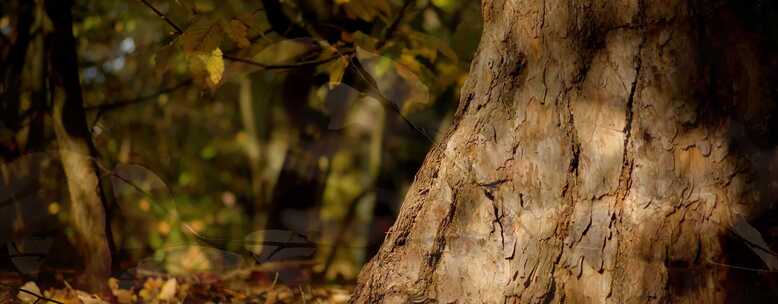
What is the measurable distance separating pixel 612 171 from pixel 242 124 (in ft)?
12.5

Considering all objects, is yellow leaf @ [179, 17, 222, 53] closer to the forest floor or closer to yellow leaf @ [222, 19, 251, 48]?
yellow leaf @ [222, 19, 251, 48]

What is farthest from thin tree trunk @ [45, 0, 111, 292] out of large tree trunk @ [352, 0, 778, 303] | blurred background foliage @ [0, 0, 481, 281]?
large tree trunk @ [352, 0, 778, 303]

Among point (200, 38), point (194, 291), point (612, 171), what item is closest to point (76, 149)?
point (194, 291)

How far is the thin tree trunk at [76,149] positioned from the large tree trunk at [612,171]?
56.7 inches

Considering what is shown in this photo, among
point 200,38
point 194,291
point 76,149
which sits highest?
point 200,38

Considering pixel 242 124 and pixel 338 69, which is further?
pixel 242 124

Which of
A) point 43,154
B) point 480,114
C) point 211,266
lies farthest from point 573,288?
point 43,154

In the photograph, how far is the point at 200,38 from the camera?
180 cm

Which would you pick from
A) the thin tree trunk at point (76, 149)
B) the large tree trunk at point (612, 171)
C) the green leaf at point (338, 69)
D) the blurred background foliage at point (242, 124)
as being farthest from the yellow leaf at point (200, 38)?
the thin tree trunk at point (76, 149)

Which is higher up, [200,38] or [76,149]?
[200,38]

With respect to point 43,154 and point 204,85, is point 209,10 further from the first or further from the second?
point 43,154

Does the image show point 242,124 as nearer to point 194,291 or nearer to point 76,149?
point 76,149

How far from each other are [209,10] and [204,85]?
708 mm

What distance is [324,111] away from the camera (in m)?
3.60
